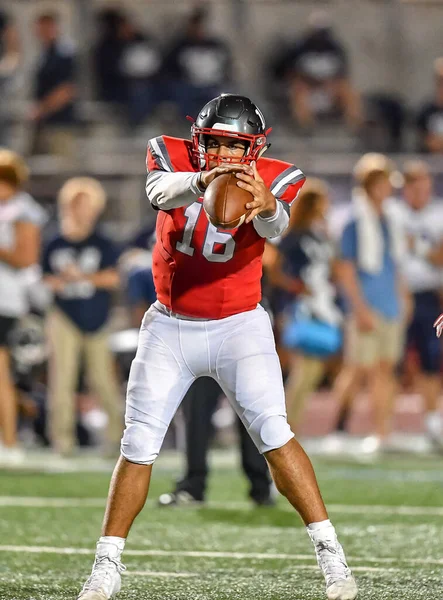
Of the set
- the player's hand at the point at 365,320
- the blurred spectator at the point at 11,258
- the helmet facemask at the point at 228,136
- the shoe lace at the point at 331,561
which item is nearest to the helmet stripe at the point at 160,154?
the helmet facemask at the point at 228,136

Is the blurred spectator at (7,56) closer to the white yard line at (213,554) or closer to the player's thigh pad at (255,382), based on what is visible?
the white yard line at (213,554)

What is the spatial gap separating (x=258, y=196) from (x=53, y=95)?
8.55 m

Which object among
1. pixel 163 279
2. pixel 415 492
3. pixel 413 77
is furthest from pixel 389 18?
pixel 163 279

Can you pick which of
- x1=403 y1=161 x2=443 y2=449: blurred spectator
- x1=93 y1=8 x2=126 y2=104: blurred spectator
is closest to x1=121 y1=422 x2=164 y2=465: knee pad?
x1=403 y1=161 x2=443 y2=449: blurred spectator

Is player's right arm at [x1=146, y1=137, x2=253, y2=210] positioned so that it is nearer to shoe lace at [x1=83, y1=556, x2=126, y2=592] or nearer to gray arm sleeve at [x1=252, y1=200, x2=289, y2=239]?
gray arm sleeve at [x1=252, y1=200, x2=289, y2=239]

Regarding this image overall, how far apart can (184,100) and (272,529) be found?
7258mm

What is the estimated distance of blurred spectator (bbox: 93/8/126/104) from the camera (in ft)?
40.2

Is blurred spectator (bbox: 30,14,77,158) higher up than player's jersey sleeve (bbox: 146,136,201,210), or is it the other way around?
blurred spectator (bbox: 30,14,77,158)

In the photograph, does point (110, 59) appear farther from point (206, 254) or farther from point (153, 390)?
point (153, 390)

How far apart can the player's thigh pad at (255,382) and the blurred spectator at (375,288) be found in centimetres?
438

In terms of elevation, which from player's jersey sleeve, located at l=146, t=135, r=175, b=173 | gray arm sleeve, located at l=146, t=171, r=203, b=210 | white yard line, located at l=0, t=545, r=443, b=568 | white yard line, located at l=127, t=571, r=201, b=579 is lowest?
white yard line, located at l=127, t=571, r=201, b=579

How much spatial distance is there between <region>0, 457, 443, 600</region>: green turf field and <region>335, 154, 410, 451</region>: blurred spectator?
1.20m

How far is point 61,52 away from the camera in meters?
11.9

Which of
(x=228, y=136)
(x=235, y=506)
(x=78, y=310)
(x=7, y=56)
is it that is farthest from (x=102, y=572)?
(x=7, y=56)
